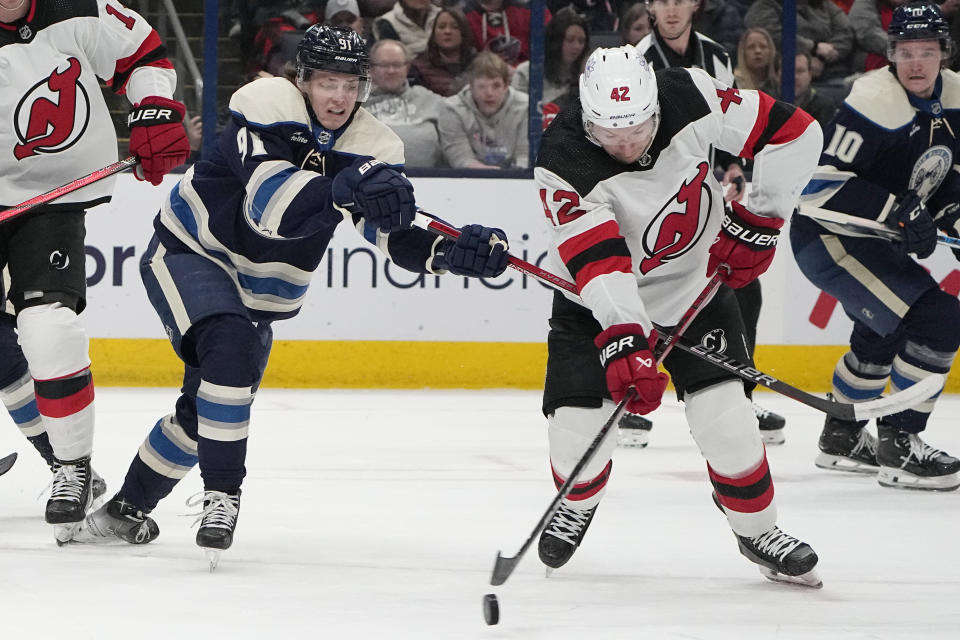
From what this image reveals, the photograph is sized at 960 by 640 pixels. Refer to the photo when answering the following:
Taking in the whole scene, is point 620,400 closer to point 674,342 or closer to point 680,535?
point 674,342

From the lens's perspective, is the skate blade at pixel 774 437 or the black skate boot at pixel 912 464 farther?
the skate blade at pixel 774 437

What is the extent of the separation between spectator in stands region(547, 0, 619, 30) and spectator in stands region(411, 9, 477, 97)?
396mm

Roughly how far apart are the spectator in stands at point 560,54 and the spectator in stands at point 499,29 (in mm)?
70

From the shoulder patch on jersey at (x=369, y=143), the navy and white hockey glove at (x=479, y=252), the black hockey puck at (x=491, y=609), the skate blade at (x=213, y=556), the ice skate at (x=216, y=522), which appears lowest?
the skate blade at (x=213, y=556)

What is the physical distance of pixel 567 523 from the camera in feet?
7.98

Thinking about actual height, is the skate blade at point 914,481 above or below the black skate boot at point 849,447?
above

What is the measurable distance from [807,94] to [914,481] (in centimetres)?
260

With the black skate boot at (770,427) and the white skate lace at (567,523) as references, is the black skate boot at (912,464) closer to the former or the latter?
the black skate boot at (770,427)

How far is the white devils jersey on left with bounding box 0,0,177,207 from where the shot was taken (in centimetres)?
276

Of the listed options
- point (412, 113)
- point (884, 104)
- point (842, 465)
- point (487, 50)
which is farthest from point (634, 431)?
point (487, 50)

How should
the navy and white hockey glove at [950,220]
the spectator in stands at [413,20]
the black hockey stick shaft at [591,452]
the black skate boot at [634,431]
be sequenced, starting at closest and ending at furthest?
1. the black hockey stick shaft at [591,452]
2. the navy and white hockey glove at [950,220]
3. the black skate boot at [634,431]
4. the spectator in stands at [413,20]

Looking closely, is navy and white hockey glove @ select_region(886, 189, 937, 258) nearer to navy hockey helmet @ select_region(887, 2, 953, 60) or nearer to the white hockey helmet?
navy hockey helmet @ select_region(887, 2, 953, 60)

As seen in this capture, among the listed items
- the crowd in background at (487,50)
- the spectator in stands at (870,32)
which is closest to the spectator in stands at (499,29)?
the crowd in background at (487,50)

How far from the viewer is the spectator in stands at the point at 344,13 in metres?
5.57
